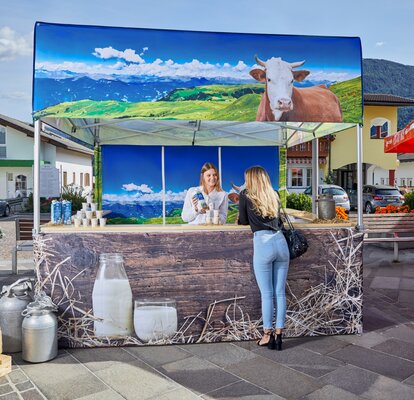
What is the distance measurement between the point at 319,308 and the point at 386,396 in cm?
138

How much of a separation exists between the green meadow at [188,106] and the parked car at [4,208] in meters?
23.1

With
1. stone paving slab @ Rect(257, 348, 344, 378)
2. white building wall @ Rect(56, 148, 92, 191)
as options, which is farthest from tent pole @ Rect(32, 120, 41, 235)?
white building wall @ Rect(56, 148, 92, 191)

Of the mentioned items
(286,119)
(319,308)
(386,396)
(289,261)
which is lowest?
(386,396)

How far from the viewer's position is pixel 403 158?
3812cm

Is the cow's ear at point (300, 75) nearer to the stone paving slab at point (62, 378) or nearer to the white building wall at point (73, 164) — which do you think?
the stone paving slab at point (62, 378)

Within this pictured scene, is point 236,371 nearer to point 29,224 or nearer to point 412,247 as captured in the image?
point 29,224

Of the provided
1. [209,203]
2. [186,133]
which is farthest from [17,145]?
[209,203]

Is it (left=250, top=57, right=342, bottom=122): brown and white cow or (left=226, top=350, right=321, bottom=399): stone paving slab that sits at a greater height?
(left=250, top=57, right=342, bottom=122): brown and white cow

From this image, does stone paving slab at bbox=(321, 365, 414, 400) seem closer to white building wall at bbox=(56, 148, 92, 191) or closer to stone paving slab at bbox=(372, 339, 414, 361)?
stone paving slab at bbox=(372, 339, 414, 361)

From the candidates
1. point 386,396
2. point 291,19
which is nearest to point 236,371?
point 386,396

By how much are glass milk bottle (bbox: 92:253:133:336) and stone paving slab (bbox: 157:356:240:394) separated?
0.66 metres

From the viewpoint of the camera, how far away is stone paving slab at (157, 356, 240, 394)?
3701mm

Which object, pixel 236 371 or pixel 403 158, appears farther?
pixel 403 158

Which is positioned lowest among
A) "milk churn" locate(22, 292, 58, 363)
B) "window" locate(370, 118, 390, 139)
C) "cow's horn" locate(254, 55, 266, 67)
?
"milk churn" locate(22, 292, 58, 363)
